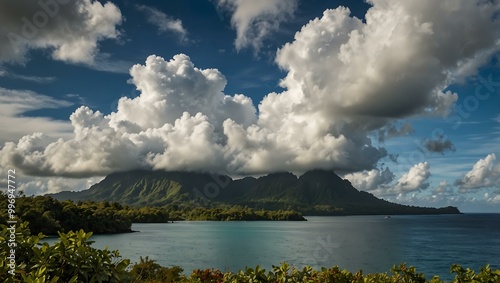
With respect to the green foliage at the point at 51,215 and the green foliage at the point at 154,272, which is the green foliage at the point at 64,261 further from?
the green foliage at the point at 51,215

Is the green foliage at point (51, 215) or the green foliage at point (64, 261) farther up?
the green foliage at point (64, 261)

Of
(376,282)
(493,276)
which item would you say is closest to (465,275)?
→ (493,276)

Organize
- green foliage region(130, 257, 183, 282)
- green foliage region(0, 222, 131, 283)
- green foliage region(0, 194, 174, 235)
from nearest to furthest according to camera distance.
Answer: green foliage region(0, 222, 131, 283), green foliage region(130, 257, 183, 282), green foliage region(0, 194, 174, 235)

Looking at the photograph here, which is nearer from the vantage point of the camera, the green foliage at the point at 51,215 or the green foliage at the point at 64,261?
the green foliage at the point at 64,261

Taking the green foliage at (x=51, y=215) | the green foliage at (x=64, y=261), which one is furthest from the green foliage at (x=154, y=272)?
the green foliage at (x=51, y=215)

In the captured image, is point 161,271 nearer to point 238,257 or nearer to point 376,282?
point 376,282

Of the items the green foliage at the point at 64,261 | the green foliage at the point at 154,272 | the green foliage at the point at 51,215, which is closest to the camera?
the green foliage at the point at 64,261

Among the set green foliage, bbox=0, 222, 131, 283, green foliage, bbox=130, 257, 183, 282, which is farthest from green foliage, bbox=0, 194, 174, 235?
green foliage, bbox=0, 222, 131, 283

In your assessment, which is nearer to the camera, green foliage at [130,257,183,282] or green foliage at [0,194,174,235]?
green foliage at [130,257,183,282]

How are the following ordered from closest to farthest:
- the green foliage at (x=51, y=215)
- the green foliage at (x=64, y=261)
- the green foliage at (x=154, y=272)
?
the green foliage at (x=64, y=261)
the green foliage at (x=154, y=272)
the green foliage at (x=51, y=215)

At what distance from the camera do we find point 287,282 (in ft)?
45.3

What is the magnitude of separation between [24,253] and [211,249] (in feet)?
468

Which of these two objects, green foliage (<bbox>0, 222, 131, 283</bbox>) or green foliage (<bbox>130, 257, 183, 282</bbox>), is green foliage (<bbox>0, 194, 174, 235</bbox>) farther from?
green foliage (<bbox>0, 222, 131, 283</bbox>)

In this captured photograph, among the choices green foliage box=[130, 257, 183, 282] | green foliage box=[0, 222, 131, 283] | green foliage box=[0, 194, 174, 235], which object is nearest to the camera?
green foliage box=[0, 222, 131, 283]
